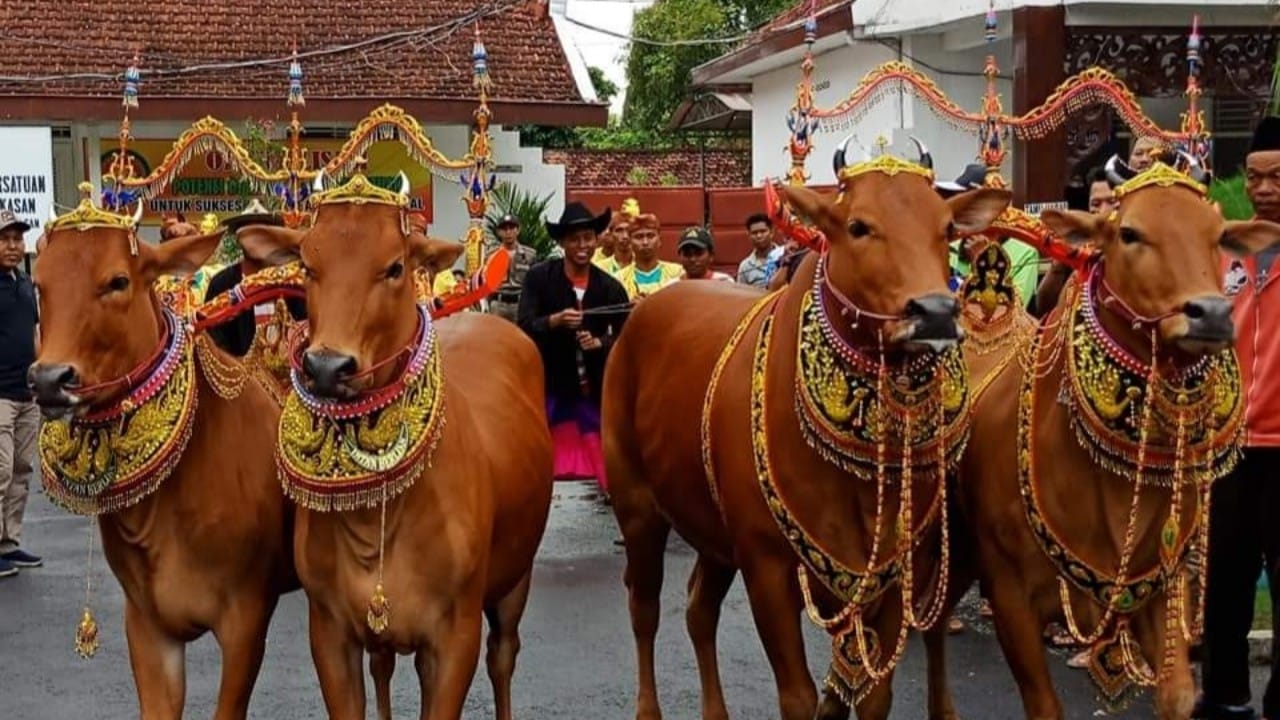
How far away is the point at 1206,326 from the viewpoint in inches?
188

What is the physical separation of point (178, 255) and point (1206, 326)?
3.21 m

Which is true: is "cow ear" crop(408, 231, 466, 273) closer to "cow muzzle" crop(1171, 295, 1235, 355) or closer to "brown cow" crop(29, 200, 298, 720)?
"brown cow" crop(29, 200, 298, 720)

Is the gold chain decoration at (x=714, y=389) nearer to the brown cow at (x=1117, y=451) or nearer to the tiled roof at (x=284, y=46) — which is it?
the brown cow at (x=1117, y=451)

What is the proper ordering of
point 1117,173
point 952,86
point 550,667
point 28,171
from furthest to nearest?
point 28,171 → point 952,86 → point 550,667 → point 1117,173

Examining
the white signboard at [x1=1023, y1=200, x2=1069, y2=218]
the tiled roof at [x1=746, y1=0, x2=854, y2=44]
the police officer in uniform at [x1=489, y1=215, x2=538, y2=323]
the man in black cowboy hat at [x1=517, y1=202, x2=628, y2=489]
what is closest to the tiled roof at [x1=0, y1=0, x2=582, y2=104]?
the tiled roof at [x1=746, y1=0, x2=854, y2=44]

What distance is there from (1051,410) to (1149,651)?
87cm

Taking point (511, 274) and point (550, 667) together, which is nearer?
point (550, 667)

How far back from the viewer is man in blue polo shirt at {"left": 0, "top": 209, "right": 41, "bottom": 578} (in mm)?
10227

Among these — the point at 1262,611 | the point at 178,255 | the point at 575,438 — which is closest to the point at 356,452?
the point at 178,255

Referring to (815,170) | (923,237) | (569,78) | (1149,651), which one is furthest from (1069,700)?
(569,78)

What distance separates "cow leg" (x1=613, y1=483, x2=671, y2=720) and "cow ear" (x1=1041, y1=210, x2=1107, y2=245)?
240 cm

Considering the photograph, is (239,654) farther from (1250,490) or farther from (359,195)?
(1250,490)

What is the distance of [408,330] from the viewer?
5.16 meters

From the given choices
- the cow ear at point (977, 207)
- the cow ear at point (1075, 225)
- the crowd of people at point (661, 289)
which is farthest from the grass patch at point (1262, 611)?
the cow ear at point (977, 207)
